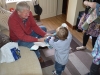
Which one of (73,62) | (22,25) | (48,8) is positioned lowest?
(73,62)

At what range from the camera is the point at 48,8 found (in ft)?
11.0

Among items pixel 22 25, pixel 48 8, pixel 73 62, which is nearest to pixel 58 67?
pixel 73 62

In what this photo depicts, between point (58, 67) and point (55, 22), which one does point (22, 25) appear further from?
point (55, 22)

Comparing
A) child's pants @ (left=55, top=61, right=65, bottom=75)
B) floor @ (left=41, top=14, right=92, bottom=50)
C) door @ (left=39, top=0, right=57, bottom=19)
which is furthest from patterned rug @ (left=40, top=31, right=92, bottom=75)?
door @ (left=39, top=0, right=57, bottom=19)

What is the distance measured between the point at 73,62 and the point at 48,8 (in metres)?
1.74

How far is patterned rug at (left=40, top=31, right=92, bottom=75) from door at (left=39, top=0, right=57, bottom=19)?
1.30 metres

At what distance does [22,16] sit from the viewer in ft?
5.41

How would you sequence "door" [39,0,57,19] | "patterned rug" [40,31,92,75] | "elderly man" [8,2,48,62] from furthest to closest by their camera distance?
"door" [39,0,57,19] → "patterned rug" [40,31,92,75] → "elderly man" [8,2,48,62]

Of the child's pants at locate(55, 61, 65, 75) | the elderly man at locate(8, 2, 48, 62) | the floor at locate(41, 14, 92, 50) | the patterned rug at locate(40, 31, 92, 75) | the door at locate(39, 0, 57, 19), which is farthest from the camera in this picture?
the door at locate(39, 0, 57, 19)

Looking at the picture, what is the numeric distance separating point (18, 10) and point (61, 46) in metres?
0.70

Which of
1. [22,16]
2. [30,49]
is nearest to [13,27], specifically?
[22,16]

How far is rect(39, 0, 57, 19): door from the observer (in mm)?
3238

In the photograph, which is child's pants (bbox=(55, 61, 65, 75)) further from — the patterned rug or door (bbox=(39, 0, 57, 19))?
door (bbox=(39, 0, 57, 19))

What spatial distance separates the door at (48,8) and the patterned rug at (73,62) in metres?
1.30
